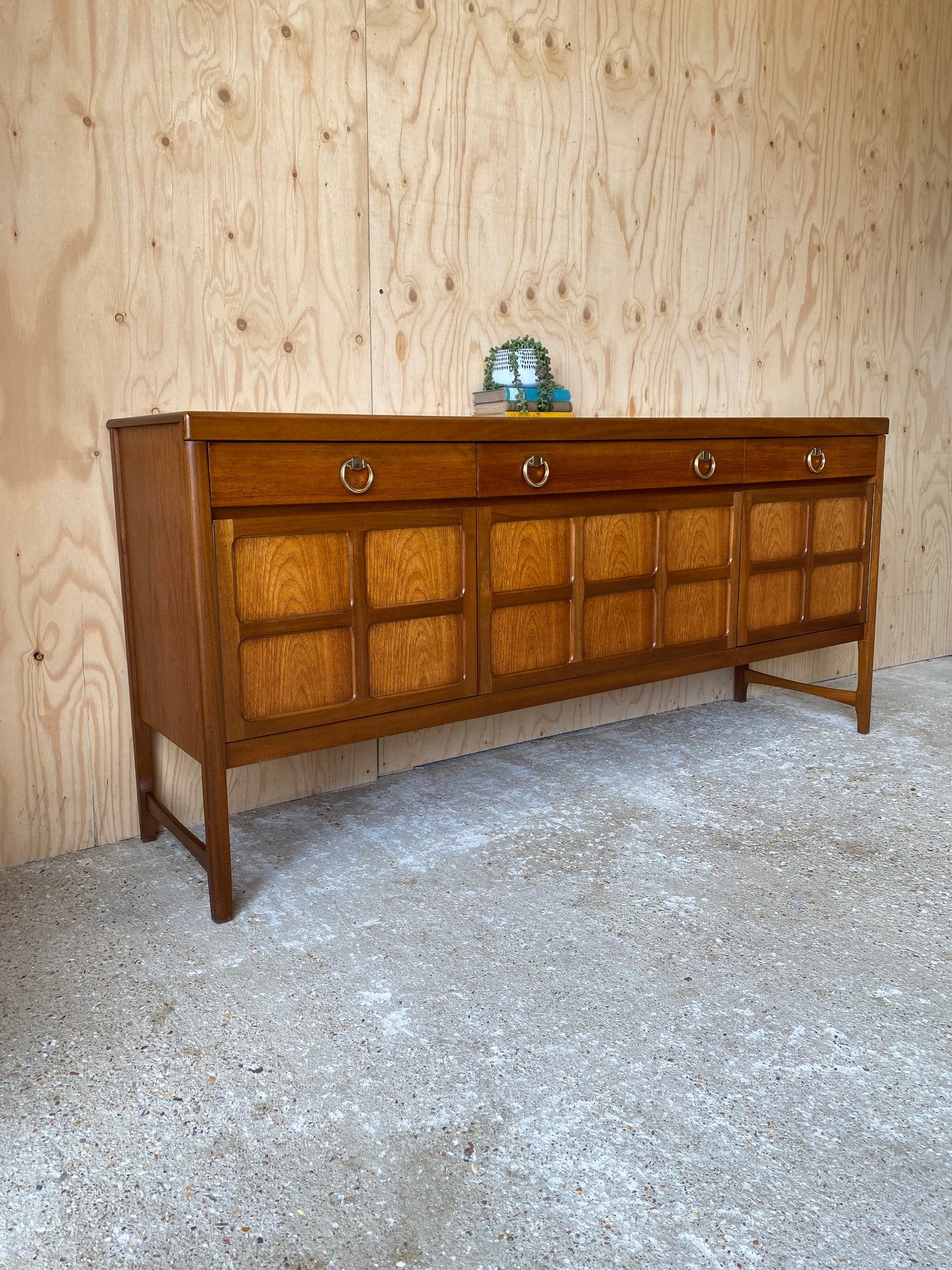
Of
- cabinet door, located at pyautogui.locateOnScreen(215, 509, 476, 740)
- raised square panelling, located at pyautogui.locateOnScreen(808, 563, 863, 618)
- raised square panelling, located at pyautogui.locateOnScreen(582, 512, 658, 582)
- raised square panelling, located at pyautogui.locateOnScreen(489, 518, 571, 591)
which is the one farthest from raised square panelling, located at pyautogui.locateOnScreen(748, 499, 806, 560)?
cabinet door, located at pyautogui.locateOnScreen(215, 509, 476, 740)

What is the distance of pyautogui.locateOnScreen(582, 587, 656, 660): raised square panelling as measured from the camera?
87.8 inches

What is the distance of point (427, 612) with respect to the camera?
77.4 inches

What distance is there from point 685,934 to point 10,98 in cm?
192

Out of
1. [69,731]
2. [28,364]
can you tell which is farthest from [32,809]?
[28,364]

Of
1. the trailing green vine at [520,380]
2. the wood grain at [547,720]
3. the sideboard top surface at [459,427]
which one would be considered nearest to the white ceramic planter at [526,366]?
the trailing green vine at [520,380]

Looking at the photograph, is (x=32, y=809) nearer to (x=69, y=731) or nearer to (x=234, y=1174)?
(x=69, y=731)

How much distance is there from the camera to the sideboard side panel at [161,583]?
1725mm

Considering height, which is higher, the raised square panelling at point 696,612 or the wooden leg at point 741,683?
the raised square panelling at point 696,612

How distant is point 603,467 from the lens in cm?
217

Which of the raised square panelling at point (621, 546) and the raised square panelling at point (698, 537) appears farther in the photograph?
the raised square panelling at point (698, 537)

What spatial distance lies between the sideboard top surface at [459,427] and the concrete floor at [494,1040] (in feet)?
2.74

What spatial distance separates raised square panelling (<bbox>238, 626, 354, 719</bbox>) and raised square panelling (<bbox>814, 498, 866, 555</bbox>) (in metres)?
1.43

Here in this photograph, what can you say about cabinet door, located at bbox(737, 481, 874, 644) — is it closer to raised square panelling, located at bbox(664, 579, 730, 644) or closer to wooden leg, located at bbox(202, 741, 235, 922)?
raised square panelling, located at bbox(664, 579, 730, 644)

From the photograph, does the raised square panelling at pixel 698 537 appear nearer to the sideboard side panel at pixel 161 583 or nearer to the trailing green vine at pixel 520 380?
the trailing green vine at pixel 520 380
